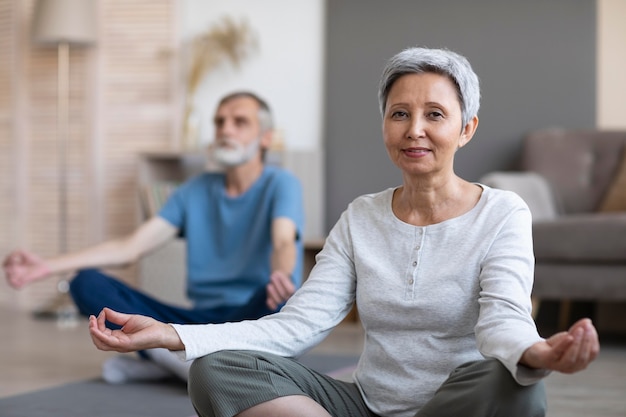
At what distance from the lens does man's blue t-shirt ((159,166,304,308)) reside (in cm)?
291

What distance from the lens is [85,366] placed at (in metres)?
3.29

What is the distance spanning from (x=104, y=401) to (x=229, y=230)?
722 millimetres

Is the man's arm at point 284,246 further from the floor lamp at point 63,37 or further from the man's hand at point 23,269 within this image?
the floor lamp at point 63,37

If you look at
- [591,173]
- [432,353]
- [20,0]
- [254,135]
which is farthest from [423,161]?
[20,0]

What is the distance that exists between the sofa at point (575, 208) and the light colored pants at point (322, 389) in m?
2.12

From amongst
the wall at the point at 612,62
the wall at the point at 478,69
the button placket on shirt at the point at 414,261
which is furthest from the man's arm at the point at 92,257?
the wall at the point at 612,62

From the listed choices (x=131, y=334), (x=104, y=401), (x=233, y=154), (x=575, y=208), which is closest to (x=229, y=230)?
(x=233, y=154)

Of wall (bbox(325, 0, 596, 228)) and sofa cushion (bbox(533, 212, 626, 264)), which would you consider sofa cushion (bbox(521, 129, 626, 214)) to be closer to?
wall (bbox(325, 0, 596, 228))

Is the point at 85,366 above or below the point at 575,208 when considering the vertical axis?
below

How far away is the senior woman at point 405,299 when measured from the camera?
1529 mm

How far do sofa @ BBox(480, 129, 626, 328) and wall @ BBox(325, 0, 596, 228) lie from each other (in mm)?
215

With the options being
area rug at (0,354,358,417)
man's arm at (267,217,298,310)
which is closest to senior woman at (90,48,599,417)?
area rug at (0,354,358,417)

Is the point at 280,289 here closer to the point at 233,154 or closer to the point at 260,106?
the point at 233,154

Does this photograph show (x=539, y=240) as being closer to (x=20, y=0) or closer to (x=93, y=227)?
(x=93, y=227)
